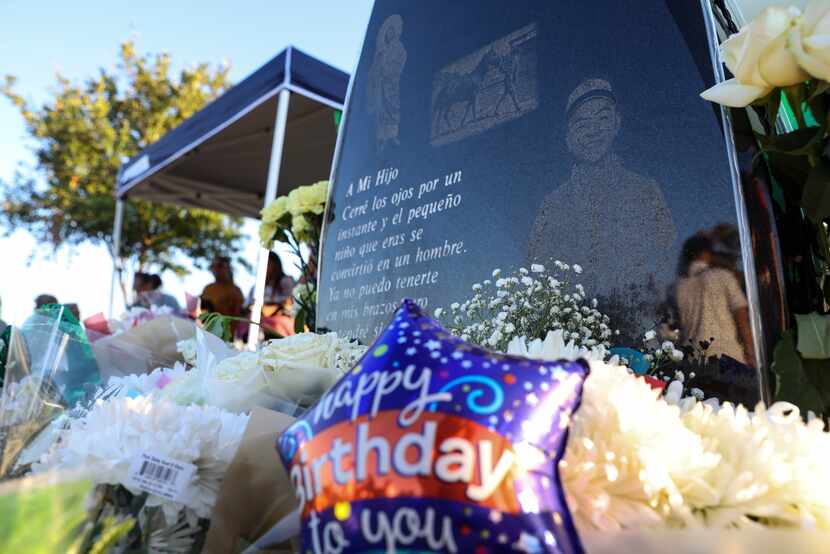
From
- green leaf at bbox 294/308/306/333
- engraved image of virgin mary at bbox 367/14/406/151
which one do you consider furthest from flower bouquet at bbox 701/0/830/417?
green leaf at bbox 294/308/306/333

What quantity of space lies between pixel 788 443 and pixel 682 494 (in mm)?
153

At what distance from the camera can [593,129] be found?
174 centimetres

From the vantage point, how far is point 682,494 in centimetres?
91

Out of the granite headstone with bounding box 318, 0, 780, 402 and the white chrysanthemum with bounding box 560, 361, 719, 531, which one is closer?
the white chrysanthemum with bounding box 560, 361, 719, 531

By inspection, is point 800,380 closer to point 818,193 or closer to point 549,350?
point 818,193

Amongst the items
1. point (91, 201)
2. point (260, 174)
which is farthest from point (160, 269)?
point (260, 174)

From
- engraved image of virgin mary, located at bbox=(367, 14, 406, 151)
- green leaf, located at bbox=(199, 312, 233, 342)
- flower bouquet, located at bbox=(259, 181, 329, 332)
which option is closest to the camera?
engraved image of virgin mary, located at bbox=(367, 14, 406, 151)

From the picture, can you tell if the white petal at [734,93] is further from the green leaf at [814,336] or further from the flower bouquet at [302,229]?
the flower bouquet at [302,229]

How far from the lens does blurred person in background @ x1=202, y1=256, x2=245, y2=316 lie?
5879 millimetres

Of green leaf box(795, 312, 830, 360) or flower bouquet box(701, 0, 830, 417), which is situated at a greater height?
flower bouquet box(701, 0, 830, 417)

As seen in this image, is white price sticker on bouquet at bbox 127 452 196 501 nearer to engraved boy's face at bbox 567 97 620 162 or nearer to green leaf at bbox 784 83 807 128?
engraved boy's face at bbox 567 97 620 162

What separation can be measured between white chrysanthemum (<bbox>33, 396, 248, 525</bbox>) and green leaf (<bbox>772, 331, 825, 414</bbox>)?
0.99 meters

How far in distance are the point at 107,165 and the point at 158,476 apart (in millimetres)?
18269

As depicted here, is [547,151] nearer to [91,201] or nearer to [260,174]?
[260,174]
